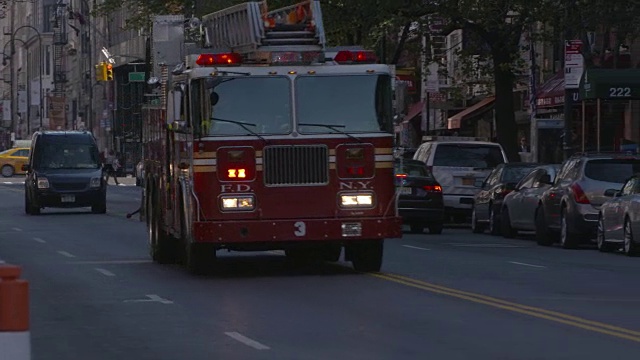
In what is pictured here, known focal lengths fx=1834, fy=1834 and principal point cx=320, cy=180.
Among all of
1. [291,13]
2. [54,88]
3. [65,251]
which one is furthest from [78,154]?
[54,88]

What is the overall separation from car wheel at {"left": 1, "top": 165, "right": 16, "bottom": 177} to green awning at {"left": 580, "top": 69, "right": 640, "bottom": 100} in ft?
220

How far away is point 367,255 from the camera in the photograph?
23297 mm

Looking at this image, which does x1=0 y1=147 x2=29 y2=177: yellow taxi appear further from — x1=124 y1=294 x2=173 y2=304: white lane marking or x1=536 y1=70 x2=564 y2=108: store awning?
x1=124 y1=294 x2=173 y2=304: white lane marking

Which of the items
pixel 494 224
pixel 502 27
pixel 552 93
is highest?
pixel 502 27

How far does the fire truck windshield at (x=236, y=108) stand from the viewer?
22156mm

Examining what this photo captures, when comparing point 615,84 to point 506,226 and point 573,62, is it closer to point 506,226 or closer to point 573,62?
point 573,62

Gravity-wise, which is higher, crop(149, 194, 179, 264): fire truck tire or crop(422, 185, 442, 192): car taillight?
crop(422, 185, 442, 192): car taillight

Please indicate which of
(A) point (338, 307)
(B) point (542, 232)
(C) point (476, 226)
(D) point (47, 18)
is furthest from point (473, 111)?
(D) point (47, 18)

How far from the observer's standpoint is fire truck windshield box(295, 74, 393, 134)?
22359 mm

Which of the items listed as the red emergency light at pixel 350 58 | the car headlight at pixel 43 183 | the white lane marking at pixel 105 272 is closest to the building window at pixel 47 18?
the car headlight at pixel 43 183

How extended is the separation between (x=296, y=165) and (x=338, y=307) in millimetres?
4423

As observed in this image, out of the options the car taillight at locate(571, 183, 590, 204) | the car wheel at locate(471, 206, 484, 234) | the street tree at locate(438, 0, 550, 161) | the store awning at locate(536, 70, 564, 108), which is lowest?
the car wheel at locate(471, 206, 484, 234)

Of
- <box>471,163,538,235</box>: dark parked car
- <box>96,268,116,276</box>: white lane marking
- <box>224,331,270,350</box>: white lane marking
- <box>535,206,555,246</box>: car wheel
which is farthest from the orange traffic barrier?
<box>471,163,538,235</box>: dark parked car

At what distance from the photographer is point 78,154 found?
4806cm
